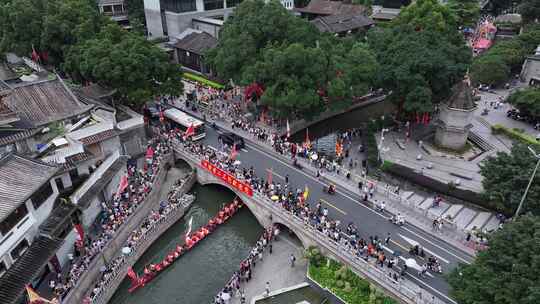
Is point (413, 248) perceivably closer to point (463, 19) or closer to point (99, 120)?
point (99, 120)

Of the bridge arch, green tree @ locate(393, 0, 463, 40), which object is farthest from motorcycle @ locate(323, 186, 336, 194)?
green tree @ locate(393, 0, 463, 40)

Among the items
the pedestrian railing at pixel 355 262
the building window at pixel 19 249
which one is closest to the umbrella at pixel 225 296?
the pedestrian railing at pixel 355 262

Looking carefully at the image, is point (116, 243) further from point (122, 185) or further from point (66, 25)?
point (66, 25)

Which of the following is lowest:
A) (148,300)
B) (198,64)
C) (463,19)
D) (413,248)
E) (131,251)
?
(148,300)

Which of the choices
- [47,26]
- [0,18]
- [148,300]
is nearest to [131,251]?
[148,300]

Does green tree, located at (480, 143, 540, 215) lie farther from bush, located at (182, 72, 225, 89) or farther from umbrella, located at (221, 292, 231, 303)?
bush, located at (182, 72, 225, 89)
